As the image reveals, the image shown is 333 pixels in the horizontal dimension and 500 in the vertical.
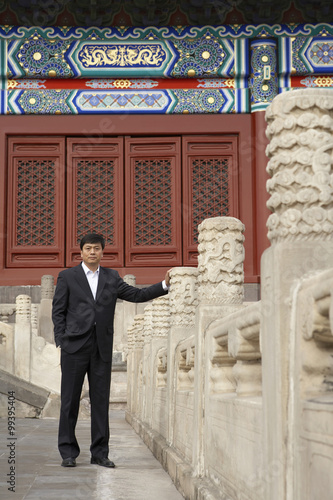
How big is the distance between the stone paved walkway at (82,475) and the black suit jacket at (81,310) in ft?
2.10

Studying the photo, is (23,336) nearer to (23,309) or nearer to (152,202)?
(23,309)

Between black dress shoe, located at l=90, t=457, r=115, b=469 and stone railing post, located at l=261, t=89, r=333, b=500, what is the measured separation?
2.28 meters

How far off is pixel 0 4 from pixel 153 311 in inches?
318

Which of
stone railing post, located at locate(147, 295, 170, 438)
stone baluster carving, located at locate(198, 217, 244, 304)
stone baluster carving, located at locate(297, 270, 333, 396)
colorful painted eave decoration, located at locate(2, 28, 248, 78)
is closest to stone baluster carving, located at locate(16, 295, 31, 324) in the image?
Answer: stone railing post, located at locate(147, 295, 170, 438)

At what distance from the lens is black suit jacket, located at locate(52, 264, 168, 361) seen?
4387 mm

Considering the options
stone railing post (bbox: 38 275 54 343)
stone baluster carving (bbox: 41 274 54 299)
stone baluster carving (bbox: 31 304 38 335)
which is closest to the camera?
stone baluster carving (bbox: 31 304 38 335)

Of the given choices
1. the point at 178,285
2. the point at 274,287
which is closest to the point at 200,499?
the point at 274,287

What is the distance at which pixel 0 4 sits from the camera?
12.1 meters

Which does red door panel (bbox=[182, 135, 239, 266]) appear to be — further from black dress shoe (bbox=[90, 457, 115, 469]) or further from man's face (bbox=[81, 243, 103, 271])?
black dress shoe (bbox=[90, 457, 115, 469])

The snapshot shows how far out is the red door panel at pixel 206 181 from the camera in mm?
12188

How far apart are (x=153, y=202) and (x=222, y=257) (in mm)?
9006

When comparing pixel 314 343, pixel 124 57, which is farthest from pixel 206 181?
pixel 314 343

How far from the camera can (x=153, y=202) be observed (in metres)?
12.3

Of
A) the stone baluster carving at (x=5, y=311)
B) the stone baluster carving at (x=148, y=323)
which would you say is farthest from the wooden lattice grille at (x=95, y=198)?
the stone baluster carving at (x=148, y=323)
